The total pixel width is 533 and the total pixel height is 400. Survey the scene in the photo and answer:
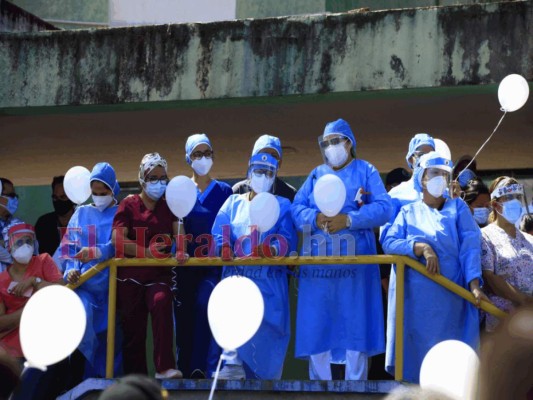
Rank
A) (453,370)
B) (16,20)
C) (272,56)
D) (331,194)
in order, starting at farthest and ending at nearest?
(16,20) → (272,56) → (331,194) → (453,370)

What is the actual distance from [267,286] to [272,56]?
132 inches

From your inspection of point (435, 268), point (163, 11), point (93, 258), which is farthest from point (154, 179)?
point (163, 11)

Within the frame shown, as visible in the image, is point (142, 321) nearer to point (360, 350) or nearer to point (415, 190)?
point (360, 350)

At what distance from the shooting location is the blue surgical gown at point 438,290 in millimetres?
8125

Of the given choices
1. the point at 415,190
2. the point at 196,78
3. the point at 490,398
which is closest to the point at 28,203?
the point at 196,78

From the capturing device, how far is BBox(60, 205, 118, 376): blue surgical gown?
877 cm

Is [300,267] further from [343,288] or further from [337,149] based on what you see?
[337,149]

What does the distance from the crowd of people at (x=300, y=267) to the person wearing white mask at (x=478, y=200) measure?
0.26m

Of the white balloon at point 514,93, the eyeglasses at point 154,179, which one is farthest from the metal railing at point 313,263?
the white balloon at point 514,93

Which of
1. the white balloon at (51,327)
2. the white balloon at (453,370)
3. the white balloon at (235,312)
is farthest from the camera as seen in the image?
the white balloon at (235,312)

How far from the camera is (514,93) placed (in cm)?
953

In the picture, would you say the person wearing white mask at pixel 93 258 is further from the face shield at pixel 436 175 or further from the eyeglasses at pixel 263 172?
the face shield at pixel 436 175

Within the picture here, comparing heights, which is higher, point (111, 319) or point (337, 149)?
point (337, 149)

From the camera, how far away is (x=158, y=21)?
534 inches
